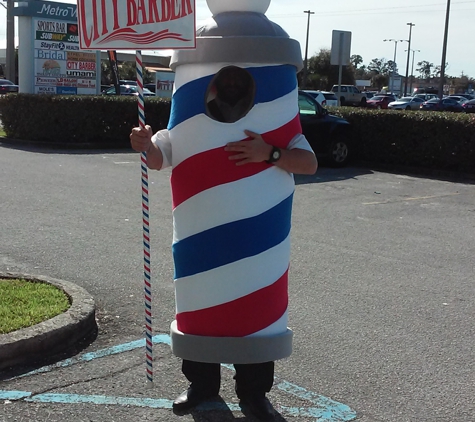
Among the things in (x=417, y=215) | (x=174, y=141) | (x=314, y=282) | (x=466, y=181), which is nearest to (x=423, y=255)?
(x=314, y=282)

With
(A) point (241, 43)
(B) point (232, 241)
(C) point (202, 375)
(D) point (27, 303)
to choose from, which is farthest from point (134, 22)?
(D) point (27, 303)

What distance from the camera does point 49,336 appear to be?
14.0ft

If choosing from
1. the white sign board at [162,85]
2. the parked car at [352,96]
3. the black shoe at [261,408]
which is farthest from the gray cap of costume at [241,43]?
the parked car at [352,96]

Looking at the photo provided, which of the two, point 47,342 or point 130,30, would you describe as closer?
point 130,30

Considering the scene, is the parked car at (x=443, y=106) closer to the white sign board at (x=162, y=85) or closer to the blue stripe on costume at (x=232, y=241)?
the white sign board at (x=162, y=85)

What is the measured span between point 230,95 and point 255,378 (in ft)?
4.66

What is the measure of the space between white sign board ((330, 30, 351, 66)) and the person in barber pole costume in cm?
1548

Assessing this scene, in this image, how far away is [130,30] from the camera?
3.43m

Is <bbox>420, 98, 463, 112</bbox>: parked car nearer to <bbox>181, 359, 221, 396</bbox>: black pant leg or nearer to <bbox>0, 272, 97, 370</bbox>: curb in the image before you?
<bbox>0, 272, 97, 370</bbox>: curb

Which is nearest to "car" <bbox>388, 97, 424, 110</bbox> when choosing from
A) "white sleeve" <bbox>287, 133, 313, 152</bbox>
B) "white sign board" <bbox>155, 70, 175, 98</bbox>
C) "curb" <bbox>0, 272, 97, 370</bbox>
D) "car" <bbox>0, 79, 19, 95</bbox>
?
"car" <bbox>0, 79, 19, 95</bbox>

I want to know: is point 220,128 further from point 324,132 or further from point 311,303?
point 324,132

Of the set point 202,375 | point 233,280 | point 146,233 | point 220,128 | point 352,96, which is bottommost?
point 202,375

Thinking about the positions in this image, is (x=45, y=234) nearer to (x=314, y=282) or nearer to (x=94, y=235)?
(x=94, y=235)

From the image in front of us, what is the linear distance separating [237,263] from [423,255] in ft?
14.5
